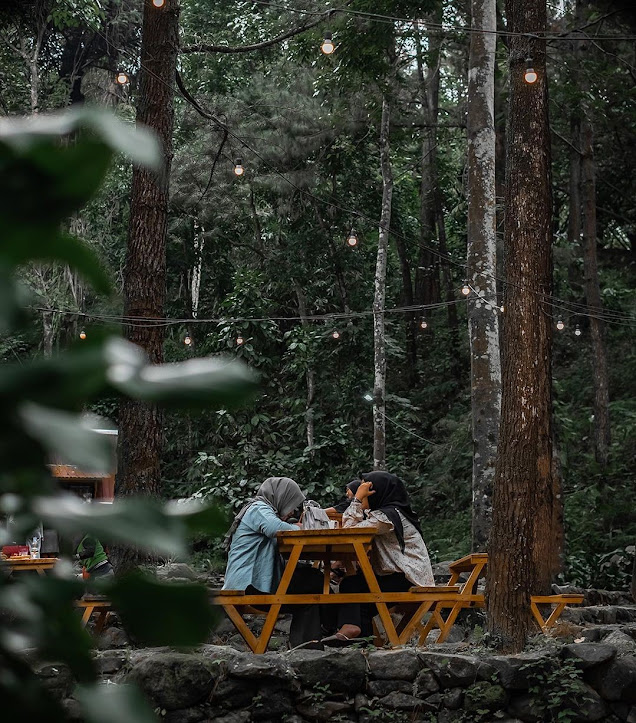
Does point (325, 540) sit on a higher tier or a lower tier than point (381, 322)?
lower

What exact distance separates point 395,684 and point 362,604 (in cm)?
97

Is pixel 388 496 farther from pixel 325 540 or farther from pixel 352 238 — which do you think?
pixel 352 238

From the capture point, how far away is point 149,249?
7582 mm

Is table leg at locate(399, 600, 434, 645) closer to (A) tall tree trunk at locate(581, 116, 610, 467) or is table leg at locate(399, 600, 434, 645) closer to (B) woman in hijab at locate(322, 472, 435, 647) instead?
(B) woman in hijab at locate(322, 472, 435, 647)

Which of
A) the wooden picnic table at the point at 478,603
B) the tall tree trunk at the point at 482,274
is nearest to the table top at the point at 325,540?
the wooden picnic table at the point at 478,603

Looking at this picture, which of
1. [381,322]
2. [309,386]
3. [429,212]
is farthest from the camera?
[429,212]

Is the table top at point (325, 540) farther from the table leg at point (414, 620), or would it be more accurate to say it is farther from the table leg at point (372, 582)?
the table leg at point (414, 620)

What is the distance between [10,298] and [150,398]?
0.06m

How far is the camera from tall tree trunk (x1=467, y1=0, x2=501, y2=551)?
10078 millimetres

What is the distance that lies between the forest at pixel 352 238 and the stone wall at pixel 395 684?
256 inches

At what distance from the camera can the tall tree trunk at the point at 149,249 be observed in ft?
23.4

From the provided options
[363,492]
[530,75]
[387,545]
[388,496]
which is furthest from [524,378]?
[530,75]

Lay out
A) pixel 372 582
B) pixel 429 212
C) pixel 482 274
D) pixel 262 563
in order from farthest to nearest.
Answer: pixel 429 212
pixel 482 274
pixel 262 563
pixel 372 582

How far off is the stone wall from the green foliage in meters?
4.79
